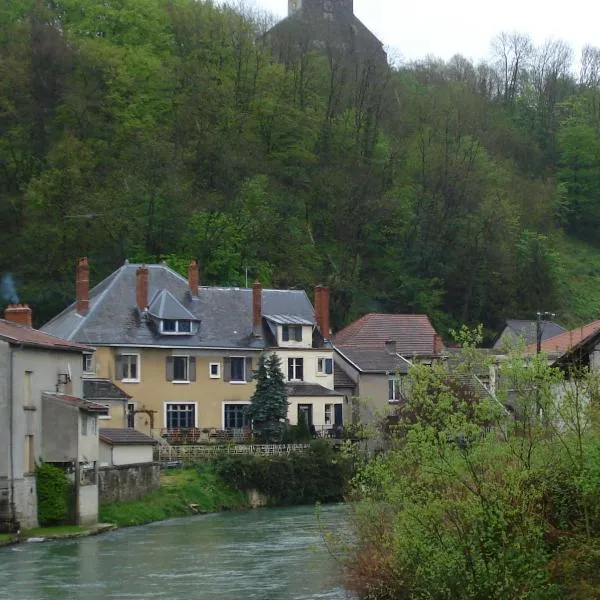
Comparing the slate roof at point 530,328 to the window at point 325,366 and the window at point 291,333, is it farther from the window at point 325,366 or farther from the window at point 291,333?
the window at point 291,333

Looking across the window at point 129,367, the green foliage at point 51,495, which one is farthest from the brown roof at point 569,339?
the window at point 129,367

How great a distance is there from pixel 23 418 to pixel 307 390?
28244mm

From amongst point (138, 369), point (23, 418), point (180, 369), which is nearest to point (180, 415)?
point (180, 369)

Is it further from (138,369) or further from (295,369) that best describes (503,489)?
(295,369)

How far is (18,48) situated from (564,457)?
7434 cm

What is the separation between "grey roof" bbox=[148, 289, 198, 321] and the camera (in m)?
73.9

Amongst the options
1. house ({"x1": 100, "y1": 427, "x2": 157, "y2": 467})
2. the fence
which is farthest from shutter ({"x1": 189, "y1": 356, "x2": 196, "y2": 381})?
house ({"x1": 100, "y1": 427, "x2": 157, "y2": 467})

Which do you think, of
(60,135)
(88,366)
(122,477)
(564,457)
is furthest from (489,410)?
(60,135)

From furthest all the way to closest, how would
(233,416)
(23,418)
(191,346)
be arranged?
(233,416) → (191,346) → (23,418)

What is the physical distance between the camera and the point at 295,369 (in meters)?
77.8

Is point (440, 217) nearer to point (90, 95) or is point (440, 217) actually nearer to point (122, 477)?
point (90, 95)

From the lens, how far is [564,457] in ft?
87.6

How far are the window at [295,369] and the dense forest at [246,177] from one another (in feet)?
41.2

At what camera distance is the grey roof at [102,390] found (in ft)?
218
